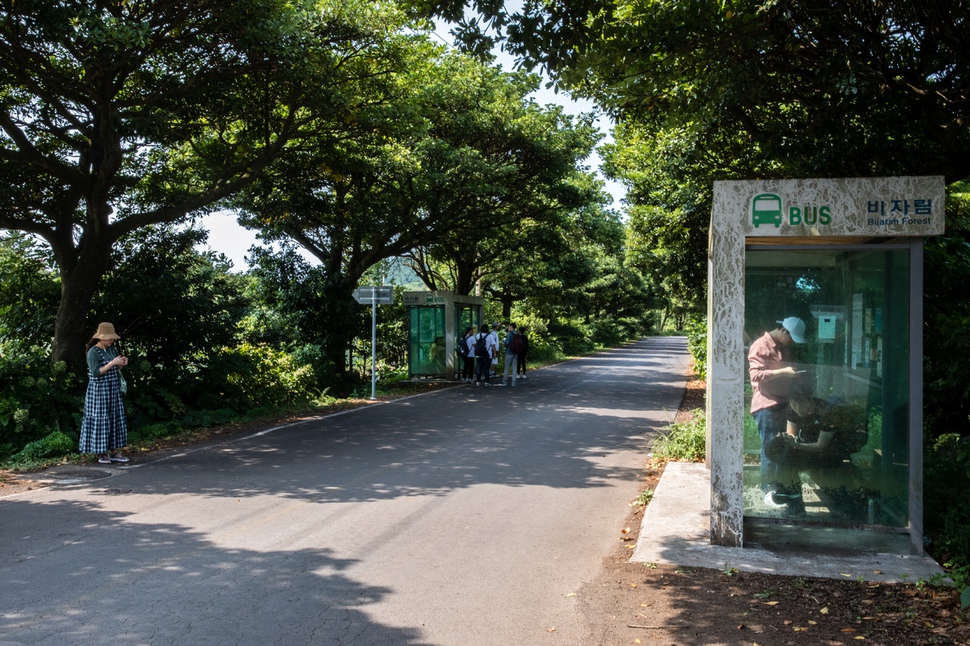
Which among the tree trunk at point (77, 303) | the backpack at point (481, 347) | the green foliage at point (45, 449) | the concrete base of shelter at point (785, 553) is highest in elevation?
the tree trunk at point (77, 303)

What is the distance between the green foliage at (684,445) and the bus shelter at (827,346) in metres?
3.66

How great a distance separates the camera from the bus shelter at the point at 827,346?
5.68m

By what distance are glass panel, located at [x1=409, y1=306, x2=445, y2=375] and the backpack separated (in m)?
1.80

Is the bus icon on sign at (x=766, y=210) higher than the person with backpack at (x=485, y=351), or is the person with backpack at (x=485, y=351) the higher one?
the bus icon on sign at (x=766, y=210)

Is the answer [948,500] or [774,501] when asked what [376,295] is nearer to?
[774,501]

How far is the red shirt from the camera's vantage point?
236 inches

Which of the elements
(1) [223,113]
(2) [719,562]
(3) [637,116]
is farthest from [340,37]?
(2) [719,562]

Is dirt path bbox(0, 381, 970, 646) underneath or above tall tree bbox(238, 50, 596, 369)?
underneath

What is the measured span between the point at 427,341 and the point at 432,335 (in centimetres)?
24

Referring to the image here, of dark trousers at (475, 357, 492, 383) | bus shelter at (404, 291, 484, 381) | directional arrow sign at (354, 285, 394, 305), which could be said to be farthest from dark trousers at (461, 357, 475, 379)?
directional arrow sign at (354, 285, 394, 305)

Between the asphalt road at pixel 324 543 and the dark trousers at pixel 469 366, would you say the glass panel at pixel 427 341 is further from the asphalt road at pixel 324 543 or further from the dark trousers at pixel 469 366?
the asphalt road at pixel 324 543

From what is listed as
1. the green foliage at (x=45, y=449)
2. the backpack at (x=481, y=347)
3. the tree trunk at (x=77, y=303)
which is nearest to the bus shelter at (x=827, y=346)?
the green foliage at (x=45, y=449)

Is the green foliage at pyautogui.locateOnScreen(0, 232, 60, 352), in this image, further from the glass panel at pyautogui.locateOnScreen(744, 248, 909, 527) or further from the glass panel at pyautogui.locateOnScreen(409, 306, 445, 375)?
the glass panel at pyautogui.locateOnScreen(744, 248, 909, 527)

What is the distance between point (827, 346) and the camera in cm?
607
